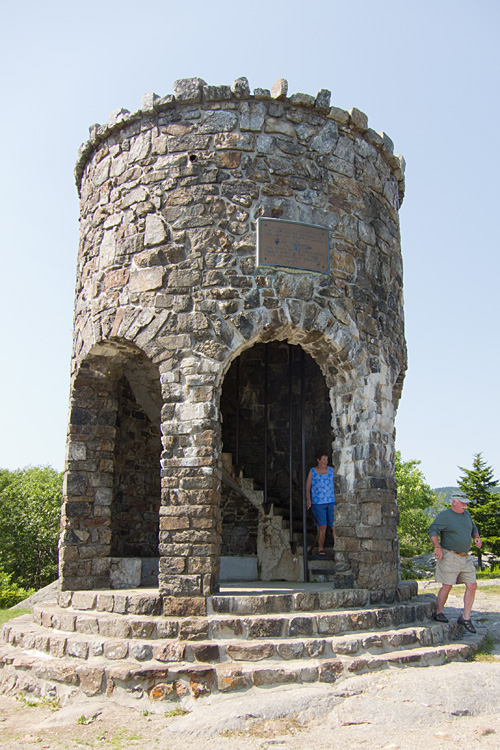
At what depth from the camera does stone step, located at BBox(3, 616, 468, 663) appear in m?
5.00

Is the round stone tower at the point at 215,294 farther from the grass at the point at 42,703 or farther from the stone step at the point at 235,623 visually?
the grass at the point at 42,703

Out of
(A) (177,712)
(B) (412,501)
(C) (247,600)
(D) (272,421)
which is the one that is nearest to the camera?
(A) (177,712)

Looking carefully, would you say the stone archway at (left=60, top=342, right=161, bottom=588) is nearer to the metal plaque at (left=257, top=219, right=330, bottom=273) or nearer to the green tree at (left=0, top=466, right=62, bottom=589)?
the metal plaque at (left=257, top=219, right=330, bottom=273)

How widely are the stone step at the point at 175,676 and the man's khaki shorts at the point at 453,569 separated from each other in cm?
102

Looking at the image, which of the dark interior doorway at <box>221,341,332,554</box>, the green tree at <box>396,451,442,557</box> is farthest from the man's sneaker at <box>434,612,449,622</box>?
the green tree at <box>396,451,442,557</box>

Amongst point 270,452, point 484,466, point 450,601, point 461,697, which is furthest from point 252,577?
point 484,466

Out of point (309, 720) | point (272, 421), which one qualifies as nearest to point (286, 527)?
point (272, 421)

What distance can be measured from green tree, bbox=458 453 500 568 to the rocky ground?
1517 centimetres

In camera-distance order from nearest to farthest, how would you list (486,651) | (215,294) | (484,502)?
(486,651)
(215,294)
(484,502)

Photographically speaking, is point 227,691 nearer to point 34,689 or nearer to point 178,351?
point 34,689

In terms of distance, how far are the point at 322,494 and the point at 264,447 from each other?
58.4 inches

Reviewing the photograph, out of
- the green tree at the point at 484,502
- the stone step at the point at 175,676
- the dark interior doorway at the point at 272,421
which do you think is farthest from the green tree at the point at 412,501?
the stone step at the point at 175,676

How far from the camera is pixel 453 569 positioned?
20.6ft

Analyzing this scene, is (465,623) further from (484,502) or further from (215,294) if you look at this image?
(484,502)
